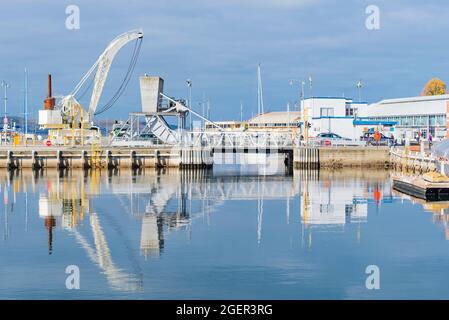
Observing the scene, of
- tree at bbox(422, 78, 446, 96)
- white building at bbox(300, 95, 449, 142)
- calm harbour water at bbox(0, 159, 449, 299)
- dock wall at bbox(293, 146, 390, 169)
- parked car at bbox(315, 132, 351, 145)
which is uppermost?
tree at bbox(422, 78, 446, 96)

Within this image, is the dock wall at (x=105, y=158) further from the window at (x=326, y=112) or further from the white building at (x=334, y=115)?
the window at (x=326, y=112)

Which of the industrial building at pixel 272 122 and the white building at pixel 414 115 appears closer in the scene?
the white building at pixel 414 115

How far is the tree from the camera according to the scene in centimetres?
17275

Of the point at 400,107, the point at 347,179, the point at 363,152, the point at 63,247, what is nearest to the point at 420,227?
the point at 63,247

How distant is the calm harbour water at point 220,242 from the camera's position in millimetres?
23109

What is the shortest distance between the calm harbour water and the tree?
402 ft

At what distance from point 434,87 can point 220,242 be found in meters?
152

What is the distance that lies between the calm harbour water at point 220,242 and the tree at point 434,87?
122 metres

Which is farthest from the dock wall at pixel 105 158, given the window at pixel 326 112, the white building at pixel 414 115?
the window at pixel 326 112

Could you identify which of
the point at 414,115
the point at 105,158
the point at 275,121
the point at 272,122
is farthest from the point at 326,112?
the point at 275,121

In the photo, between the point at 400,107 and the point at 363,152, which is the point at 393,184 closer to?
the point at 363,152

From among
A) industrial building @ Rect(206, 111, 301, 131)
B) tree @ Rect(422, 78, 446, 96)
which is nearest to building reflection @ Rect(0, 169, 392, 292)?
industrial building @ Rect(206, 111, 301, 131)

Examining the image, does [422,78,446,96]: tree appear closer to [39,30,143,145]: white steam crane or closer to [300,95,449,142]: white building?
[300,95,449,142]: white building

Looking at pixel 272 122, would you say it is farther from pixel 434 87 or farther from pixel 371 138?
pixel 371 138
